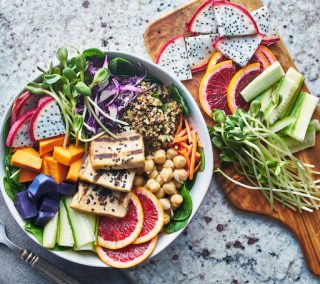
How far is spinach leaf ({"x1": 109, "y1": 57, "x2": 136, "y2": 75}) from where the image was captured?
287 centimetres

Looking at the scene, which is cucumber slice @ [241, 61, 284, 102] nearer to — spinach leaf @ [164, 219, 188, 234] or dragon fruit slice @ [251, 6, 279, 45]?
dragon fruit slice @ [251, 6, 279, 45]

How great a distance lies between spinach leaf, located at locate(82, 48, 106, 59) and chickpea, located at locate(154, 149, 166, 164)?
2.14 feet

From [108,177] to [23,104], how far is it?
643 mm

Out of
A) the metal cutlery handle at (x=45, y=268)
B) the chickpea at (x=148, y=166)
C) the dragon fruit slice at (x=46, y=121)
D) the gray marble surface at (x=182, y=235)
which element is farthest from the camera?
the gray marble surface at (x=182, y=235)

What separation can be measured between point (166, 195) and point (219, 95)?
724 millimetres

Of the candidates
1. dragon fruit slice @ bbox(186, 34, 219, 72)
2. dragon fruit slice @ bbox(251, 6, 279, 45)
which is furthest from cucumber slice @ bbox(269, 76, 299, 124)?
dragon fruit slice @ bbox(186, 34, 219, 72)

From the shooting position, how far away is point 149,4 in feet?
10.7

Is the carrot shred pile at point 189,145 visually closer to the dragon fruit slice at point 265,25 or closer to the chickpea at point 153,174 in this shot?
the chickpea at point 153,174

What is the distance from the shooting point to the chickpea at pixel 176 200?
2.89 metres

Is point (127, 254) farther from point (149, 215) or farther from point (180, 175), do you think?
point (180, 175)

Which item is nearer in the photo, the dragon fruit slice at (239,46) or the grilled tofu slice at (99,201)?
the grilled tofu slice at (99,201)

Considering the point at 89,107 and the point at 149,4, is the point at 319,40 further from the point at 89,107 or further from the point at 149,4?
the point at 89,107

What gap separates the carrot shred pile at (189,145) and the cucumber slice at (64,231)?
75 cm

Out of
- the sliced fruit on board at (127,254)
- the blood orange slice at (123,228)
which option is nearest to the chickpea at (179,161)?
the blood orange slice at (123,228)
